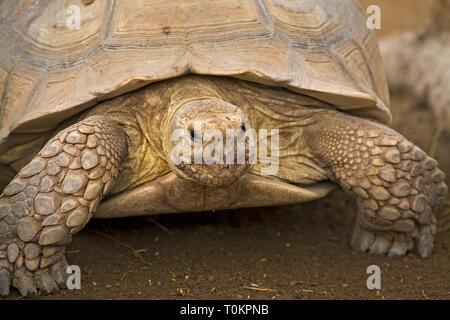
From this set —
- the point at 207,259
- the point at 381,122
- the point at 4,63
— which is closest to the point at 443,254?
the point at 381,122

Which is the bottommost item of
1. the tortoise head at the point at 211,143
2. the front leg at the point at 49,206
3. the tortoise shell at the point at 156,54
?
the front leg at the point at 49,206

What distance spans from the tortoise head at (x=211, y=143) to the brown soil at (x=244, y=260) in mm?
607

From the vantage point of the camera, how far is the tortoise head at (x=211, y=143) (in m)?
2.69

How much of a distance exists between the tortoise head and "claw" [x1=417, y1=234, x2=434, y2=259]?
132 centimetres

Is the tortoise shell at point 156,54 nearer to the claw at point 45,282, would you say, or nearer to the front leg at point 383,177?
the front leg at point 383,177

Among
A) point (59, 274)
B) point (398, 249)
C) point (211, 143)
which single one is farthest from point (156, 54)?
point (398, 249)

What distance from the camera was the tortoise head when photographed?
2.69 meters

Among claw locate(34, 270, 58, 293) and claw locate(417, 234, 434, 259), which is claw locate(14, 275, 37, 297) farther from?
claw locate(417, 234, 434, 259)

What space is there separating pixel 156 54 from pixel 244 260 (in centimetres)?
126

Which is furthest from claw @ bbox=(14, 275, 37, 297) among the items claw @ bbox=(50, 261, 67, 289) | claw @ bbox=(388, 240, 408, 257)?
claw @ bbox=(388, 240, 408, 257)

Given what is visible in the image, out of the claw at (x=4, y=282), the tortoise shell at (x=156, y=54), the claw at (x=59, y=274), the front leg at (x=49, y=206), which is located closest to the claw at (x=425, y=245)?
the tortoise shell at (x=156, y=54)

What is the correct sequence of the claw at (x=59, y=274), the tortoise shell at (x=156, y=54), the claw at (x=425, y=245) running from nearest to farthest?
the claw at (x=59, y=274) < the tortoise shell at (x=156, y=54) < the claw at (x=425, y=245)

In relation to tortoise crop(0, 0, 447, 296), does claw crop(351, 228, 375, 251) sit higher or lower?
lower

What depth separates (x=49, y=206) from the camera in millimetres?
2861
